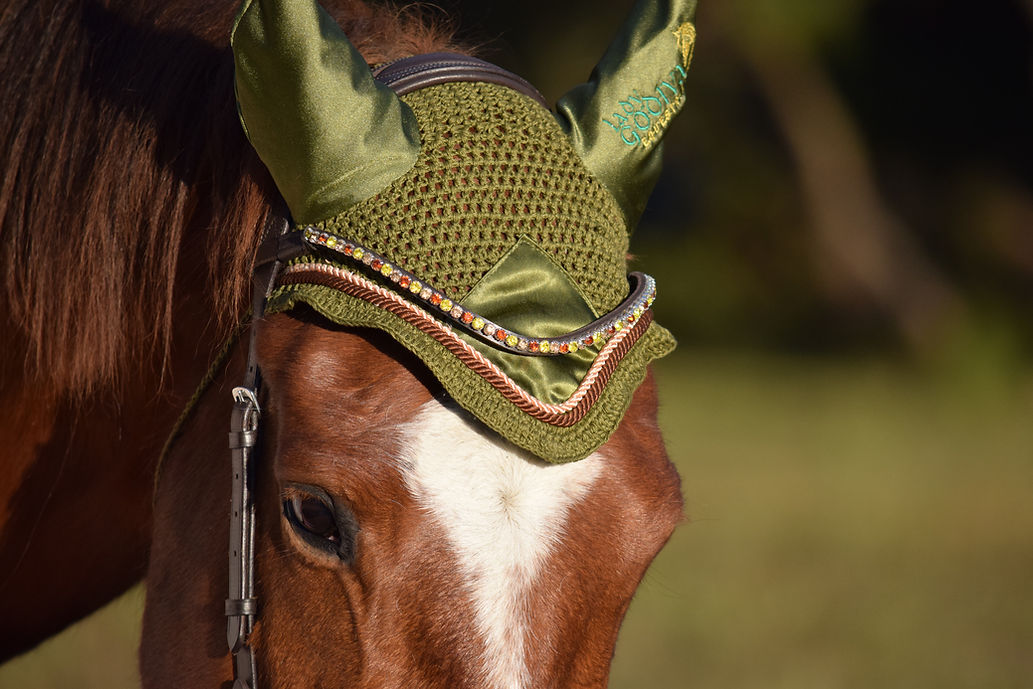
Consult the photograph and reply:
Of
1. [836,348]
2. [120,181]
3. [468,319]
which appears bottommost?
[836,348]

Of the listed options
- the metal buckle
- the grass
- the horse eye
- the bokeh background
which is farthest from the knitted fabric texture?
the bokeh background

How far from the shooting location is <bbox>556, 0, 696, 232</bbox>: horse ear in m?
1.81

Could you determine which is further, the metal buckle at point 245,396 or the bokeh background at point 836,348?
the bokeh background at point 836,348

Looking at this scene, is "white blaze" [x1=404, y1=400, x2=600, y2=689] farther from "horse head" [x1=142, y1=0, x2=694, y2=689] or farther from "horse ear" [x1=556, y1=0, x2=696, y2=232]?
"horse ear" [x1=556, y1=0, x2=696, y2=232]

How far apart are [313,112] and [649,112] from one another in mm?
592

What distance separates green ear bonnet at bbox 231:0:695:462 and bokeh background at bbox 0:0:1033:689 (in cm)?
351

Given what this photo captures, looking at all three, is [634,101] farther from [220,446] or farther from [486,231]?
[220,446]

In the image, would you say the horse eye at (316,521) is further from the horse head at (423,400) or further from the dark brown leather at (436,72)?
the dark brown leather at (436,72)

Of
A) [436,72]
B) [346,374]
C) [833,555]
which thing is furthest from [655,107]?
[833,555]

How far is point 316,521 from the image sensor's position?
5.02 ft

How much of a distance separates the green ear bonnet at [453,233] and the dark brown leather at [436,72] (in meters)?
0.02

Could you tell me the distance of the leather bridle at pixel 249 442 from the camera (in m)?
1.62

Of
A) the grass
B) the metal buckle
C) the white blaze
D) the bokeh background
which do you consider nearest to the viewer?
the white blaze

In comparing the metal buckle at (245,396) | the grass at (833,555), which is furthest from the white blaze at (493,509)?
the grass at (833,555)
